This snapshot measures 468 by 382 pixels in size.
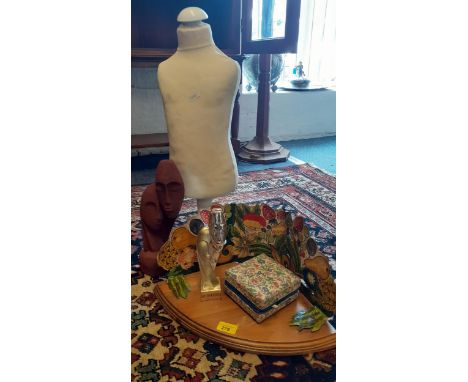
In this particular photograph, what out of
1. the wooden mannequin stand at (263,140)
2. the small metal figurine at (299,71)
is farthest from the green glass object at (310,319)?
the small metal figurine at (299,71)

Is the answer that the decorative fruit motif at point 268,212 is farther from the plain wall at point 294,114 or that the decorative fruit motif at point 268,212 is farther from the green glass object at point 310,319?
the plain wall at point 294,114

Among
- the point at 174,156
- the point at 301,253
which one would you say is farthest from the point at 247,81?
the point at 301,253

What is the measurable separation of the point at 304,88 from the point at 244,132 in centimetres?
62

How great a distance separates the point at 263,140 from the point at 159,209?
1.61 meters

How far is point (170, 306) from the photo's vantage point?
3.79ft

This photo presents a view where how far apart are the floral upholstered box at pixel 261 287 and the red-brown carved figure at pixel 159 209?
308mm

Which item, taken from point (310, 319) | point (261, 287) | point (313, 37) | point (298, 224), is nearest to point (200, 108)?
point (298, 224)

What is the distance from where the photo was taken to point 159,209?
1.31m

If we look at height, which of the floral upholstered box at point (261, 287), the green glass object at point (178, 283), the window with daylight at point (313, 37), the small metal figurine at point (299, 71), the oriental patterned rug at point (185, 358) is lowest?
the oriental patterned rug at point (185, 358)

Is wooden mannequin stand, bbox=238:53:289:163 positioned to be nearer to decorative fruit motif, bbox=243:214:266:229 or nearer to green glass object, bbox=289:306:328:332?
decorative fruit motif, bbox=243:214:266:229

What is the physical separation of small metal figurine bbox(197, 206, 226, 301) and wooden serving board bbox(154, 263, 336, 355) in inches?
1.2

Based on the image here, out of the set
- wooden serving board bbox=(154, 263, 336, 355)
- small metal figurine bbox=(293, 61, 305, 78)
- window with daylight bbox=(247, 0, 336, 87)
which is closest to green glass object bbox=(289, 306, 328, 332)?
wooden serving board bbox=(154, 263, 336, 355)

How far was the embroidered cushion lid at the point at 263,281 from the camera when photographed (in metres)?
1.05

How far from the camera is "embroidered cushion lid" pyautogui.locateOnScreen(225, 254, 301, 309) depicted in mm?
1054
